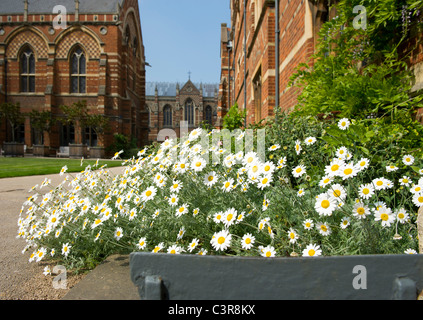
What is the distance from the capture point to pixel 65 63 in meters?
27.9

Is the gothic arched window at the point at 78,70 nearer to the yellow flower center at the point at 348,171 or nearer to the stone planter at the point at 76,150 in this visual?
the stone planter at the point at 76,150

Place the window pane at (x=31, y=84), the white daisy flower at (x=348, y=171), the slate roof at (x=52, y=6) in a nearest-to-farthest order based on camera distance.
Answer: the white daisy flower at (x=348, y=171) → the slate roof at (x=52, y=6) → the window pane at (x=31, y=84)

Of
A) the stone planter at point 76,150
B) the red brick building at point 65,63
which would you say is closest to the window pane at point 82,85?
the red brick building at point 65,63

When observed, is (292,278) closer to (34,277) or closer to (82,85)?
(34,277)

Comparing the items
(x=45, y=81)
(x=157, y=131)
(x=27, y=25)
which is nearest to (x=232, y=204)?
(x=45, y=81)

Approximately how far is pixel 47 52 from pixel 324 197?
3239cm

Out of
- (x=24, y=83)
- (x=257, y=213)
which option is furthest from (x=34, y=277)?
(x=24, y=83)

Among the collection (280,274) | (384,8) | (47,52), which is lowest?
(280,274)

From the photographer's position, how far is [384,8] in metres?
2.49

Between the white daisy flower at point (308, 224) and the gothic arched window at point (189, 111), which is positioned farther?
the gothic arched window at point (189, 111)

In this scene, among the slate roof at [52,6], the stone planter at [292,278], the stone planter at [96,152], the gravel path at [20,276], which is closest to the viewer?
the stone planter at [292,278]

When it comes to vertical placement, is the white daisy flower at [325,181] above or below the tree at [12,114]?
below

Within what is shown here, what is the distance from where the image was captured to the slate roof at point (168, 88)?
62.4m

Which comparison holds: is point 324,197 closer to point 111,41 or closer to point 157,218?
point 157,218
